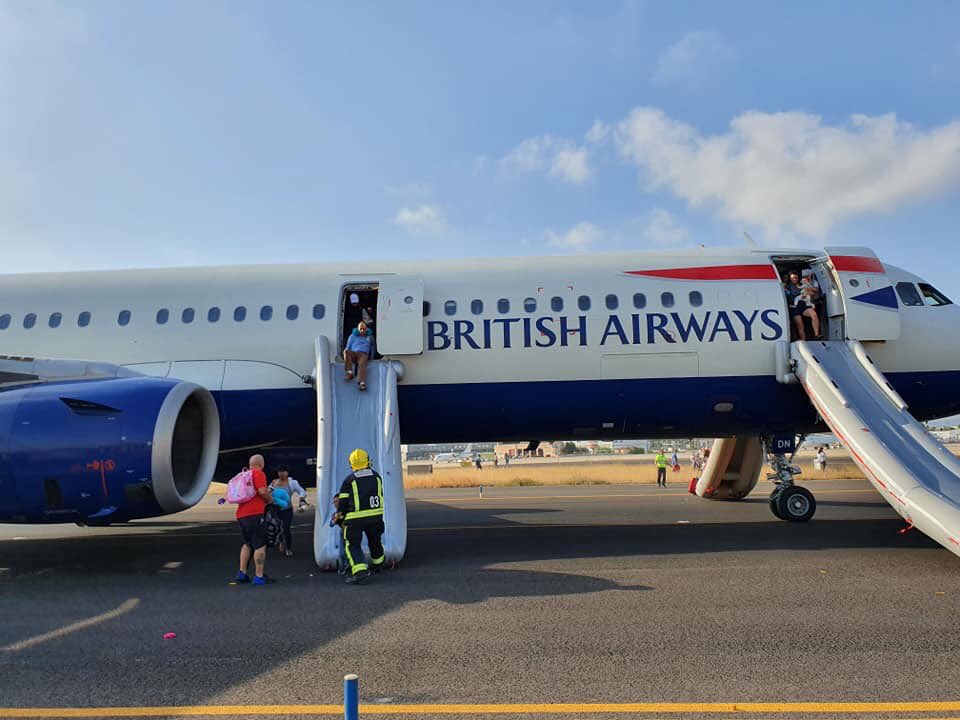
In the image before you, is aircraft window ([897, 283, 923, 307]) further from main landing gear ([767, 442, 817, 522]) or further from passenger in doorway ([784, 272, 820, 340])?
main landing gear ([767, 442, 817, 522])

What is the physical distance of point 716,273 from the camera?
1191cm

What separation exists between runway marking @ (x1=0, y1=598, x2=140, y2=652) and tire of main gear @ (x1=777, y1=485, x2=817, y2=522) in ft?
33.6

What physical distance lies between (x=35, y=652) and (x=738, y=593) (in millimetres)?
6479

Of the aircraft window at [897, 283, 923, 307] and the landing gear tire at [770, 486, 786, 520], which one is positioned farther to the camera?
the landing gear tire at [770, 486, 786, 520]

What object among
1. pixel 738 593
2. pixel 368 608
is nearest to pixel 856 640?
pixel 738 593

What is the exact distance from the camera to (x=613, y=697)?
4.56 m

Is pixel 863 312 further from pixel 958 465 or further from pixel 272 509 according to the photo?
pixel 272 509

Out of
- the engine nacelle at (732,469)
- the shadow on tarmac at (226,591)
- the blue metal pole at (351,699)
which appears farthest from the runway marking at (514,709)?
the engine nacelle at (732,469)

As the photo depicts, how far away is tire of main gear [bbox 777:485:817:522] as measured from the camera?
12.4 meters

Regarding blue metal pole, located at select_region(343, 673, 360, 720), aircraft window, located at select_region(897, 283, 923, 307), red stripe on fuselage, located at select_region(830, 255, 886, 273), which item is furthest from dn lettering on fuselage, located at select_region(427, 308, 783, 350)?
blue metal pole, located at select_region(343, 673, 360, 720)

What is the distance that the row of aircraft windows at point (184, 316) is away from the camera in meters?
12.1

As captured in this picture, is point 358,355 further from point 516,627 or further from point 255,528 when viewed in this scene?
point 516,627

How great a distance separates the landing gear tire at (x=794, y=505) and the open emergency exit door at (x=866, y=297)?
2968 mm

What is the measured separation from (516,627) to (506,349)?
5.91 m
